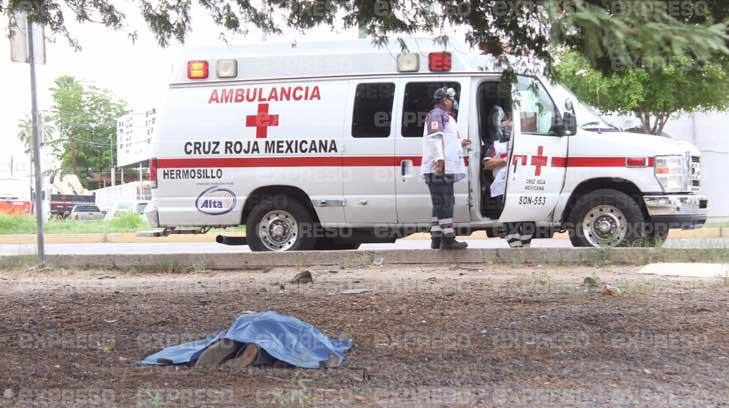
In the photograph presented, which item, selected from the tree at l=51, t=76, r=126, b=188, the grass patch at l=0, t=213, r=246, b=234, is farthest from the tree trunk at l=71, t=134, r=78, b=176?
the grass patch at l=0, t=213, r=246, b=234

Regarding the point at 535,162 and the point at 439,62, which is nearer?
the point at 535,162

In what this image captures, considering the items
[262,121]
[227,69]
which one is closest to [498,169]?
[262,121]

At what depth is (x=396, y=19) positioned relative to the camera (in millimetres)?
4672

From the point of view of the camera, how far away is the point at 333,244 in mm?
9914

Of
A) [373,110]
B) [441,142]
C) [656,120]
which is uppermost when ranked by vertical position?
[656,120]

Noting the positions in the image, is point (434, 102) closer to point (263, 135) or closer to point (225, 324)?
point (263, 135)

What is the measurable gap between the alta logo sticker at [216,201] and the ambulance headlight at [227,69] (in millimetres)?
1373

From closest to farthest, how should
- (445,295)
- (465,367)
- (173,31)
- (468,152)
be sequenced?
(465,367) < (173,31) < (445,295) < (468,152)

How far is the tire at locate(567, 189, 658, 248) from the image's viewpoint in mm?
8273

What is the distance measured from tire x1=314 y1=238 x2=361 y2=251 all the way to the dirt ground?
224cm

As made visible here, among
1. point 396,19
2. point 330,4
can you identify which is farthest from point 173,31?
point 396,19

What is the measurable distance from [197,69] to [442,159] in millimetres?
3400

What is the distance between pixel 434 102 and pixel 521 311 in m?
3.71

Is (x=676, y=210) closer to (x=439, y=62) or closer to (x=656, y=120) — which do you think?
(x=439, y=62)
